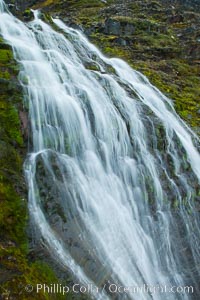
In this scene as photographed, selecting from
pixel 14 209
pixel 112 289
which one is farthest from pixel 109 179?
pixel 112 289

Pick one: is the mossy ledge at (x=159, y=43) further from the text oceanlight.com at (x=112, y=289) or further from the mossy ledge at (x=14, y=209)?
the mossy ledge at (x=14, y=209)

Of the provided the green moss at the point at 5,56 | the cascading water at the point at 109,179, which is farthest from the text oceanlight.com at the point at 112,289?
the green moss at the point at 5,56

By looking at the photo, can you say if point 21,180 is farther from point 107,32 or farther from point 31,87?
point 107,32

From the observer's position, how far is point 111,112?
13.5 m

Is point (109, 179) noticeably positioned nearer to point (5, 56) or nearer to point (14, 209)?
point (14, 209)

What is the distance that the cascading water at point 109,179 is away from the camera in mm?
9219

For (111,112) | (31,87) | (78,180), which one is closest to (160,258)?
(78,180)

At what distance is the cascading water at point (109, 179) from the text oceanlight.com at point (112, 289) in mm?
97

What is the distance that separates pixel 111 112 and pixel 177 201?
386cm

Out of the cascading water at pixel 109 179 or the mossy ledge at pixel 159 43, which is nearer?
the cascading water at pixel 109 179

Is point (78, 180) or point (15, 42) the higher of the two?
point (15, 42)

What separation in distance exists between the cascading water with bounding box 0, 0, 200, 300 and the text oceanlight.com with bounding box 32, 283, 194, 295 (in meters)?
0.10

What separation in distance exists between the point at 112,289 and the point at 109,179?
3.32 metres

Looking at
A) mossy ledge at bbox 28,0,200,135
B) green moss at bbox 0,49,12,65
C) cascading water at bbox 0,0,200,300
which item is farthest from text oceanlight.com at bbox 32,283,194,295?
green moss at bbox 0,49,12,65
